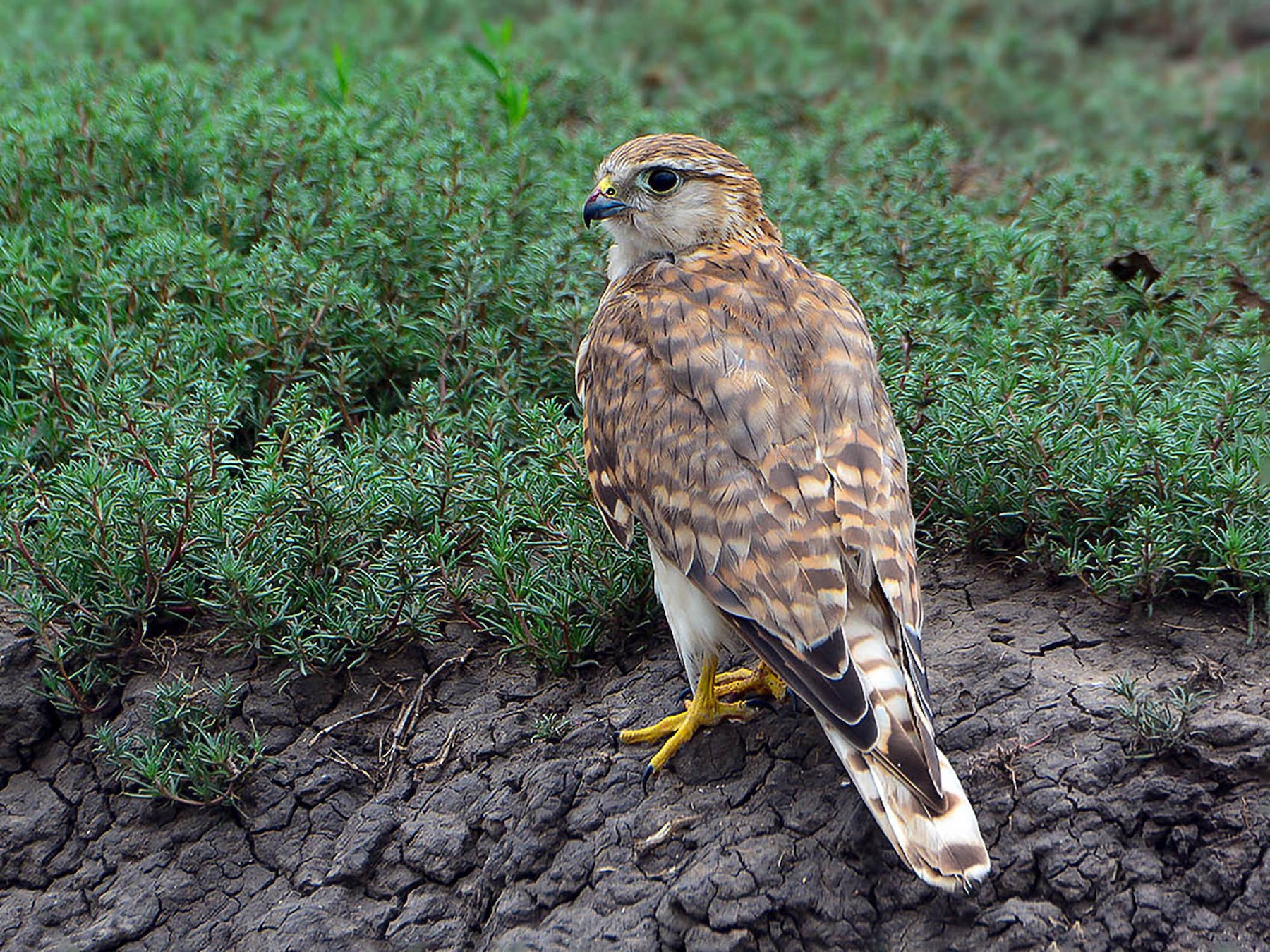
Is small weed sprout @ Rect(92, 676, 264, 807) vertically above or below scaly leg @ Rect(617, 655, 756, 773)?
above

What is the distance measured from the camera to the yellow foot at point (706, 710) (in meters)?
3.74

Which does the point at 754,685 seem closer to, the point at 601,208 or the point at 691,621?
the point at 691,621

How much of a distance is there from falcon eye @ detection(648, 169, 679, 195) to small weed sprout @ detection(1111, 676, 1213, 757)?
211cm

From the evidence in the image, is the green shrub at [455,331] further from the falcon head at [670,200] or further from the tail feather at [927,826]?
Answer: the tail feather at [927,826]

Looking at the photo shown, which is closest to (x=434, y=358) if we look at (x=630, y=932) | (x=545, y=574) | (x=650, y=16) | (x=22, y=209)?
(x=545, y=574)

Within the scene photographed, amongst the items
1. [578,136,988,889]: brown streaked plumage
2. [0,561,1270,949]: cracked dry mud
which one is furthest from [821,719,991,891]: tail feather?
[0,561,1270,949]: cracked dry mud

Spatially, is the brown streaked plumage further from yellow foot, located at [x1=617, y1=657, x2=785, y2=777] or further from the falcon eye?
the falcon eye

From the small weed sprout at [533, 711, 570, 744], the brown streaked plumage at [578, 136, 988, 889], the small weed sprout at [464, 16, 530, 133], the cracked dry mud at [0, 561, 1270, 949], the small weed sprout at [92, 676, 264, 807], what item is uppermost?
the small weed sprout at [464, 16, 530, 133]

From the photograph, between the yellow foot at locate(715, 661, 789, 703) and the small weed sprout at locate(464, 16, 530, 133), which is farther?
the small weed sprout at locate(464, 16, 530, 133)

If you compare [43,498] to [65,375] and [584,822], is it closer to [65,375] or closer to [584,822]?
[65,375]

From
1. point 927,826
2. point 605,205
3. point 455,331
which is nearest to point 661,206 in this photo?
point 605,205

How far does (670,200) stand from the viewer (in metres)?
4.63

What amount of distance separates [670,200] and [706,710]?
176 centimetres

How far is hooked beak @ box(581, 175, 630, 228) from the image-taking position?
463cm
